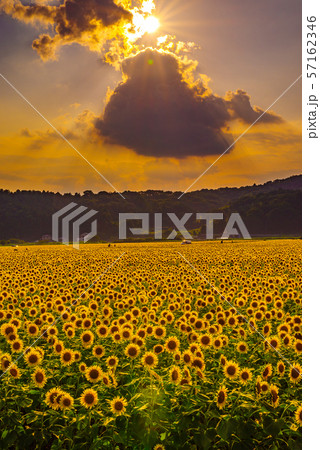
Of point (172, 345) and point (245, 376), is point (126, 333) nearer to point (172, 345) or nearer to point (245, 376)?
point (172, 345)

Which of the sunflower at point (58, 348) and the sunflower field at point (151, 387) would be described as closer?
the sunflower field at point (151, 387)

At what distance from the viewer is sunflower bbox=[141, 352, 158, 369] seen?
7.02 meters

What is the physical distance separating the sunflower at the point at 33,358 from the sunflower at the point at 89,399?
1.55 m

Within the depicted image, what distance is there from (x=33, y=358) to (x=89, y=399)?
1761 millimetres

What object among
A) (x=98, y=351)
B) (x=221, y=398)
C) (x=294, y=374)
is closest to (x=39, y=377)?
(x=98, y=351)

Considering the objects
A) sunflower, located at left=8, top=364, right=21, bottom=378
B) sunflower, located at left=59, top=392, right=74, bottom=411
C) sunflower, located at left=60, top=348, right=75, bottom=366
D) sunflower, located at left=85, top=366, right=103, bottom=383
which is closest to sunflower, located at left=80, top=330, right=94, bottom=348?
sunflower, located at left=60, top=348, right=75, bottom=366

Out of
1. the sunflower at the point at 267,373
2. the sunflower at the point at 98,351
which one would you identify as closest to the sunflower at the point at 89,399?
the sunflower at the point at 98,351

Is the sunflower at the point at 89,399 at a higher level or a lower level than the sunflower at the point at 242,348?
lower

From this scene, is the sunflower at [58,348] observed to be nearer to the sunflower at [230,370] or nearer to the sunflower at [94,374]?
the sunflower at [94,374]

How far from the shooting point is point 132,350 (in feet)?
24.7

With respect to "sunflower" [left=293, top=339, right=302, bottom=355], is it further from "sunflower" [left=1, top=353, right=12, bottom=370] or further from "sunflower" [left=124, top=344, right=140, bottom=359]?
"sunflower" [left=1, top=353, right=12, bottom=370]

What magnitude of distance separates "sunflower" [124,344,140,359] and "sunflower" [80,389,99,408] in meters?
1.56

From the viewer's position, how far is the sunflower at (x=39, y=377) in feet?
21.0
